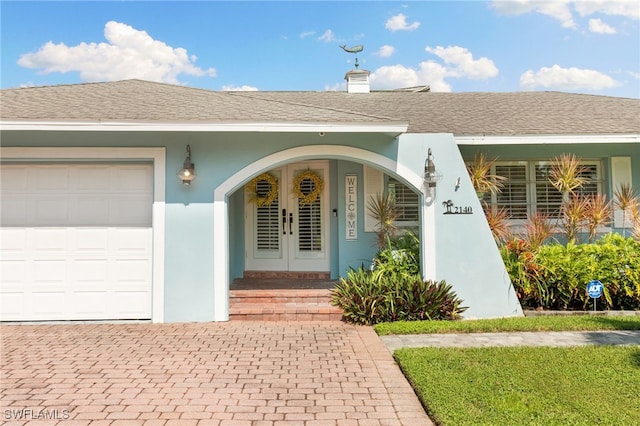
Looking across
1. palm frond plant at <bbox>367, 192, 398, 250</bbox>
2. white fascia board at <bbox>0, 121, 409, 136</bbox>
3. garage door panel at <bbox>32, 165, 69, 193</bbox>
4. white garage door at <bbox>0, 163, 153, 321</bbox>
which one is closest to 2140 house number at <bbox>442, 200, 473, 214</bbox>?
palm frond plant at <bbox>367, 192, 398, 250</bbox>

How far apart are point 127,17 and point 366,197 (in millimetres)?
7990

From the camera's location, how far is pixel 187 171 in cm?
629

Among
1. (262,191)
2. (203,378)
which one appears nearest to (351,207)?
(262,191)

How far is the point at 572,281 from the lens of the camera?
658 cm

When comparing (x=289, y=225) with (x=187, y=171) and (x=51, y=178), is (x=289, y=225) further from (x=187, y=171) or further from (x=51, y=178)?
(x=51, y=178)

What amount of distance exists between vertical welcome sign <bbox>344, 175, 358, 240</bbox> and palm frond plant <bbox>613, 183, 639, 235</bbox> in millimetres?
5312

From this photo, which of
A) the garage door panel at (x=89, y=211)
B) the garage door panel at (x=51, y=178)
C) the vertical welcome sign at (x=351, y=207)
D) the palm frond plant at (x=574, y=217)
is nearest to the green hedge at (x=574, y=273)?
the palm frond plant at (x=574, y=217)

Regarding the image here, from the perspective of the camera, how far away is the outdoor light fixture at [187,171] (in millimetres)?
6301

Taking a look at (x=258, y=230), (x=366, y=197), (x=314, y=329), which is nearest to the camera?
(x=314, y=329)

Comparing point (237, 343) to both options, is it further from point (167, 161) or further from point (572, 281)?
point (572, 281)

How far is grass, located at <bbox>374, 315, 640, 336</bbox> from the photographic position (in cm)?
568

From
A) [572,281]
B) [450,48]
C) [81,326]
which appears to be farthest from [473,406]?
[450,48]

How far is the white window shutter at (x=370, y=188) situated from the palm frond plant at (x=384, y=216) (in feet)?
0.47

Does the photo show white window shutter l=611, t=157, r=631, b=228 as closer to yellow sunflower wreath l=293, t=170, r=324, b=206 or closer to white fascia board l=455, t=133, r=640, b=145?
white fascia board l=455, t=133, r=640, b=145
